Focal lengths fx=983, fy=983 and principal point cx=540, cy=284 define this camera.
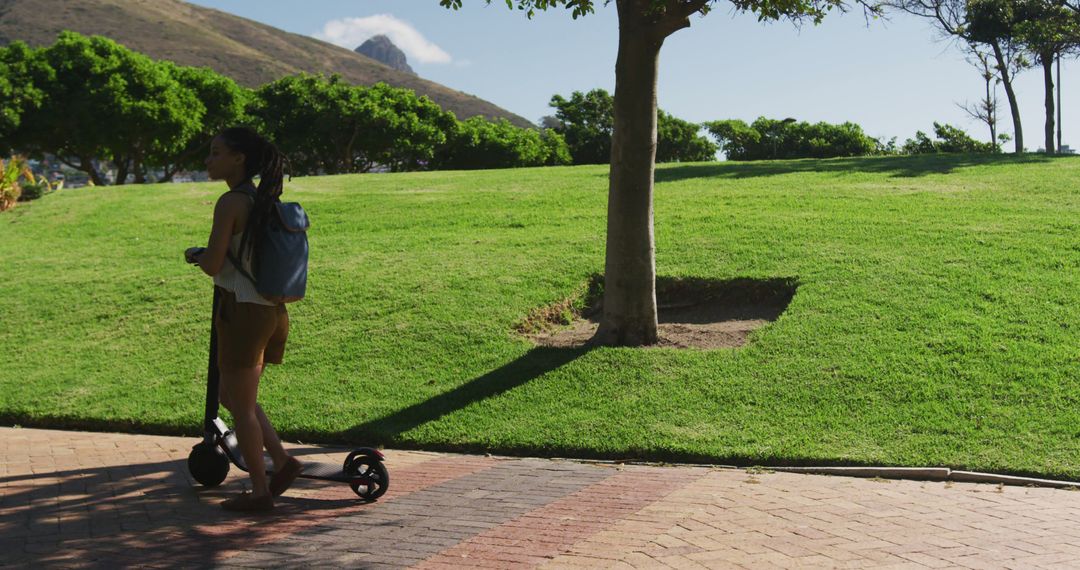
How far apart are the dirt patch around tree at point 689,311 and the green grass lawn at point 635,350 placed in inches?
7.6

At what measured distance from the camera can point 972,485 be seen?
6.03m

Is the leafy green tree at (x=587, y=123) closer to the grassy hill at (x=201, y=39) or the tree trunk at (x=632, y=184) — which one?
the tree trunk at (x=632, y=184)

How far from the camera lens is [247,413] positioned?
5.09 m

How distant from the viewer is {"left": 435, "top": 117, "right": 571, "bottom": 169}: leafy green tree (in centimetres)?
4716

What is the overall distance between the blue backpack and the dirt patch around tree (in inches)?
183

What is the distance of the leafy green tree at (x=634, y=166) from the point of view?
8797 mm

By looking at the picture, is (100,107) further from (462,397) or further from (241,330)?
(241,330)

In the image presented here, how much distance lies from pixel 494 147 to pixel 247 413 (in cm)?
4364

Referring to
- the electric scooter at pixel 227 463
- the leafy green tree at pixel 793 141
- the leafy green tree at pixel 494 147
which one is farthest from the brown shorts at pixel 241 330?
the leafy green tree at pixel 494 147

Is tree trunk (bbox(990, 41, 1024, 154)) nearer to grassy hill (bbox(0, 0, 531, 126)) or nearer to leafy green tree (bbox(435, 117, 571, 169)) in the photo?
leafy green tree (bbox(435, 117, 571, 169))

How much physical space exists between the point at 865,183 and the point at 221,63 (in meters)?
130

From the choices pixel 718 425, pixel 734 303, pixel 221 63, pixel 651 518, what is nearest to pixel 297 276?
pixel 651 518

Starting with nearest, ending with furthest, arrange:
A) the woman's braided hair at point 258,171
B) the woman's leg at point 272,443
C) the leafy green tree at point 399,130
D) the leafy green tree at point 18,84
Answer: the woman's braided hair at point 258,171 < the woman's leg at point 272,443 < the leafy green tree at point 18,84 < the leafy green tree at point 399,130

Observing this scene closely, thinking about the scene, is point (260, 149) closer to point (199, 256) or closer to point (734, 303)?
point (199, 256)
